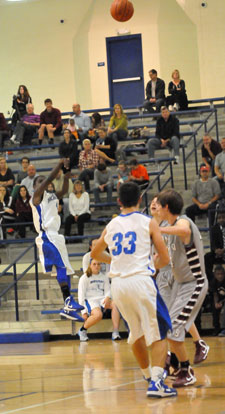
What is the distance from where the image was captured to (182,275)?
688 centimetres

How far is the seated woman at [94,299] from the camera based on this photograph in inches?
451

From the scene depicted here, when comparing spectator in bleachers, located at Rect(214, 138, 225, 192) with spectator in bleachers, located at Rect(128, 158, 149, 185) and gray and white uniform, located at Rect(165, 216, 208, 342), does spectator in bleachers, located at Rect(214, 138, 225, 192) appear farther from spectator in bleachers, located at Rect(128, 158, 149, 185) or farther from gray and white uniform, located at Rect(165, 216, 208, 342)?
gray and white uniform, located at Rect(165, 216, 208, 342)

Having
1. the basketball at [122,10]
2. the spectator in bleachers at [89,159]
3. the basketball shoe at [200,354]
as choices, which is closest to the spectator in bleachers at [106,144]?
the spectator in bleachers at [89,159]

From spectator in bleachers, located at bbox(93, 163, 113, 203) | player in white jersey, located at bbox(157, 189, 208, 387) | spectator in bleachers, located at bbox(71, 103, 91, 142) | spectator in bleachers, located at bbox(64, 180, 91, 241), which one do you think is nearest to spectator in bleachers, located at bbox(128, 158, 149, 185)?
spectator in bleachers, located at bbox(93, 163, 113, 203)

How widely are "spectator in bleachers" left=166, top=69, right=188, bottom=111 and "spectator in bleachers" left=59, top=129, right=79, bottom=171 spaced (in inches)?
137

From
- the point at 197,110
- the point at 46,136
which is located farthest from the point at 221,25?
the point at 46,136

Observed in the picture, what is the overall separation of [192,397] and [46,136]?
13907 mm

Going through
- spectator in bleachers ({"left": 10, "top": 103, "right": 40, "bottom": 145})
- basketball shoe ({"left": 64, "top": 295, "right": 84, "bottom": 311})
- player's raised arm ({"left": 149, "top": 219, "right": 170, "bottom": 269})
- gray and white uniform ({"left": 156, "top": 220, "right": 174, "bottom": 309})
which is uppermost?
spectator in bleachers ({"left": 10, "top": 103, "right": 40, "bottom": 145})

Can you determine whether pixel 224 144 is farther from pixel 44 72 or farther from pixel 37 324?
pixel 44 72

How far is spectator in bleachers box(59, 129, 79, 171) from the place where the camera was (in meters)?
17.1

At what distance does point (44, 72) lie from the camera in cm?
2391

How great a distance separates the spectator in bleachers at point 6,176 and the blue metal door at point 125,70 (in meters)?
7.22

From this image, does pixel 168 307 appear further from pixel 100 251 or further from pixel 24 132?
pixel 24 132

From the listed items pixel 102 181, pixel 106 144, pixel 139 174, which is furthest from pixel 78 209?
pixel 106 144
